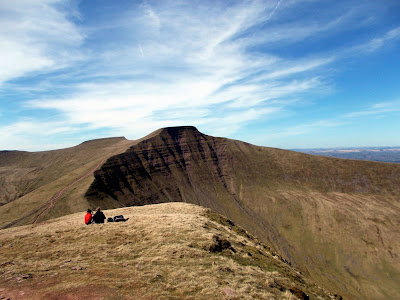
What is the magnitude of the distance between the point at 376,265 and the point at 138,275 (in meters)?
123

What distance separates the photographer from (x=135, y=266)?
1734 cm

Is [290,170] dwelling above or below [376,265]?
above

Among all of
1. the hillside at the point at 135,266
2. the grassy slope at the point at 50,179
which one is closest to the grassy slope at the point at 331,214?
the hillside at the point at 135,266

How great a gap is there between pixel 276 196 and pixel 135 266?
133 meters

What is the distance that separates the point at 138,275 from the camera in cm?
1554

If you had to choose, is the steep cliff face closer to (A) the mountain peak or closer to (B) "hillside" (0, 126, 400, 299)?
(B) "hillside" (0, 126, 400, 299)

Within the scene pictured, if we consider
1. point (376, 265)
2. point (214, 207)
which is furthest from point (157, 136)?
point (376, 265)

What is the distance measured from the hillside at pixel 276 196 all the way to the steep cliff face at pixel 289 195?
50 centimetres

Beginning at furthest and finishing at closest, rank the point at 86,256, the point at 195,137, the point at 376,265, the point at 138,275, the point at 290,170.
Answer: the point at 195,137
the point at 290,170
the point at 376,265
the point at 86,256
the point at 138,275

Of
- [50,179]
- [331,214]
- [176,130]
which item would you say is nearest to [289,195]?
[331,214]

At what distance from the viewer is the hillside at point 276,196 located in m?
95.1

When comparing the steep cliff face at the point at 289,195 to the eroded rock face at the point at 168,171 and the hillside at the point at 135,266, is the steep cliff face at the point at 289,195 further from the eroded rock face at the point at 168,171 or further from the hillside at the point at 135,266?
the hillside at the point at 135,266

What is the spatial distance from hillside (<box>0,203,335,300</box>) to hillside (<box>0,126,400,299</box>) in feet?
233

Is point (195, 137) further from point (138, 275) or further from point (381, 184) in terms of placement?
point (138, 275)
